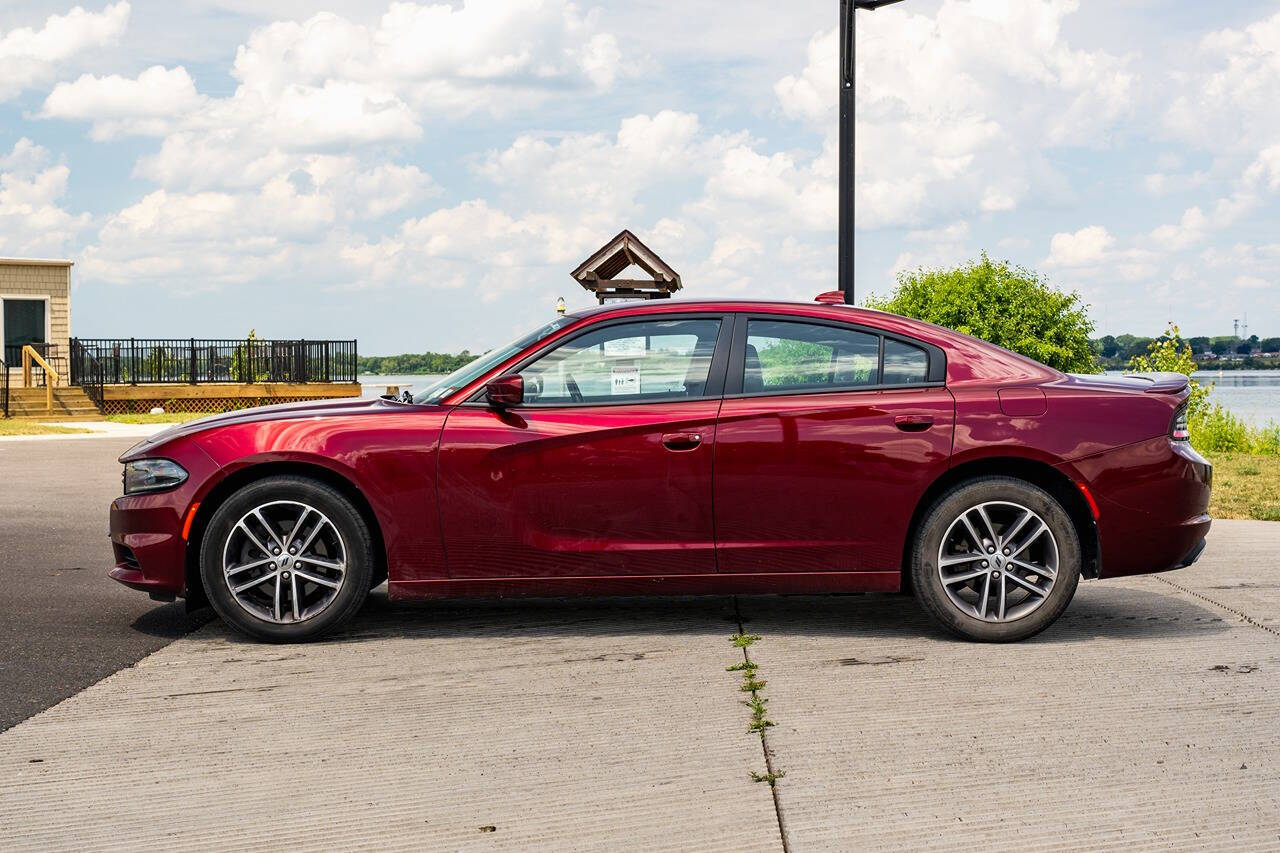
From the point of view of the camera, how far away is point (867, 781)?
13.8 ft

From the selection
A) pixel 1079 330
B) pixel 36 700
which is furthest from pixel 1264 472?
pixel 1079 330

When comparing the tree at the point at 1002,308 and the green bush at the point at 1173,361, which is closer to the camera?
the green bush at the point at 1173,361

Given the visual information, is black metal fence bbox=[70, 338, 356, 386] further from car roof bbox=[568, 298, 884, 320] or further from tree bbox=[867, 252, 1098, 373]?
car roof bbox=[568, 298, 884, 320]

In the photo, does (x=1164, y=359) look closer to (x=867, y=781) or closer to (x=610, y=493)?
(x=610, y=493)

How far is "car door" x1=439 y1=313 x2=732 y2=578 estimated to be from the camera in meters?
6.14

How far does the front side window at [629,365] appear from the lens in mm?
6281

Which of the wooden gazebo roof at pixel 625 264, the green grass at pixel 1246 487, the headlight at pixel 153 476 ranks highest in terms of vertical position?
the wooden gazebo roof at pixel 625 264

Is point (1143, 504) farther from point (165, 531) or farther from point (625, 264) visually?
point (625, 264)

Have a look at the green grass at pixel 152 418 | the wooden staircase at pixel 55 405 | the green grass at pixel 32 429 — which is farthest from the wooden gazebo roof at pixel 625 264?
the wooden staircase at pixel 55 405

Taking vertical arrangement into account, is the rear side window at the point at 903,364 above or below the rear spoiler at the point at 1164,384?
above

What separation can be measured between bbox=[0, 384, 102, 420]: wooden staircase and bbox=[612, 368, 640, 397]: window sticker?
95.6 feet

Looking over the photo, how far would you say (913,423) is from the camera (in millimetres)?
6176

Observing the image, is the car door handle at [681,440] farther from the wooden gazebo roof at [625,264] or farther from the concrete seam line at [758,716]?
the wooden gazebo roof at [625,264]

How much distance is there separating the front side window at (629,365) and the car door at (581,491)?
0.08 meters
